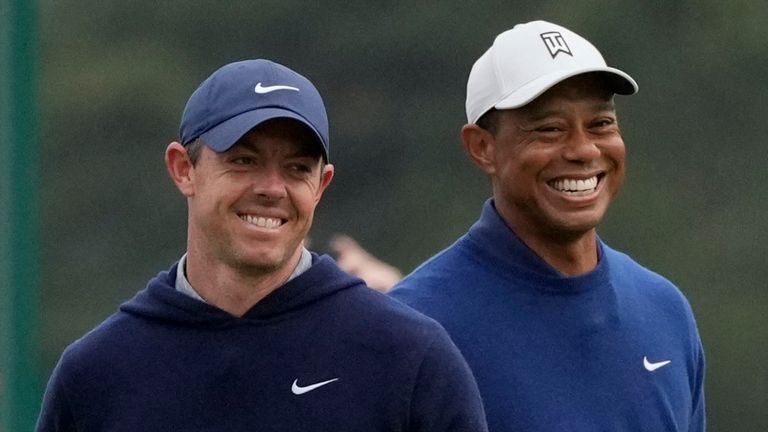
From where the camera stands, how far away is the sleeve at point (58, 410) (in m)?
3.79

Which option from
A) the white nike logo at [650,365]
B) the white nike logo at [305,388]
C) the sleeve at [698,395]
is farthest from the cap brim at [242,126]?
the sleeve at [698,395]

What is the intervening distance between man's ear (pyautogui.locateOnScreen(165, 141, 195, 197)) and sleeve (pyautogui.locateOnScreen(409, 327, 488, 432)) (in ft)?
1.85

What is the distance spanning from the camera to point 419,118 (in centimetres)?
1178

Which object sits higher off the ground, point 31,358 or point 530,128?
point 530,128

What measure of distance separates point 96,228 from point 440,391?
7558 mm

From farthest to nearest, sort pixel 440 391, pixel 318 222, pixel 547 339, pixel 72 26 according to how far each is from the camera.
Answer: pixel 72 26 < pixel 318 222 < pixel 547 339 < pixel 440 391

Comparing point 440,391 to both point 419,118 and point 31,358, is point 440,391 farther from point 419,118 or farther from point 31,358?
point 419,118

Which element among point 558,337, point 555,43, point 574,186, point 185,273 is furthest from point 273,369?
point 555,43

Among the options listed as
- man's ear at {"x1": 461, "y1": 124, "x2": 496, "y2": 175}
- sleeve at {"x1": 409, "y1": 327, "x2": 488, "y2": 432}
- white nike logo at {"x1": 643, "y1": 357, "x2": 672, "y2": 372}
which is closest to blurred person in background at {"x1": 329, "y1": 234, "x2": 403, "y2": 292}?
man's ear at {"x1": 461, "y1": 124, "x2": 496, "y2": 175}

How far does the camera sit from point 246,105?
377 centimetres

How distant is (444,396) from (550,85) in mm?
861

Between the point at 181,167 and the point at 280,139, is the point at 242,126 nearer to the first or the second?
the point at 280,139

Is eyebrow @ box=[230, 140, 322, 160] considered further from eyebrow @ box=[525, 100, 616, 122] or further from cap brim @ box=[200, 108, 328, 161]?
eyebrow @ box=[525, 100, 616, 122]

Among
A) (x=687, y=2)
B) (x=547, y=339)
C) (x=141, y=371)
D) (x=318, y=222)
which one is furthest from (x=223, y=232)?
(x=687, y=2)
